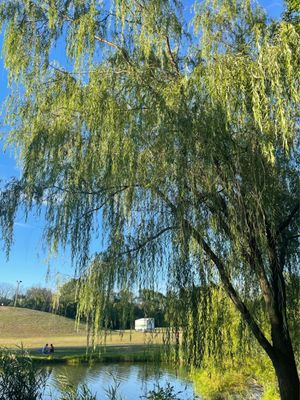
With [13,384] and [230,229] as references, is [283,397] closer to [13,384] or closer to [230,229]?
[230,229]

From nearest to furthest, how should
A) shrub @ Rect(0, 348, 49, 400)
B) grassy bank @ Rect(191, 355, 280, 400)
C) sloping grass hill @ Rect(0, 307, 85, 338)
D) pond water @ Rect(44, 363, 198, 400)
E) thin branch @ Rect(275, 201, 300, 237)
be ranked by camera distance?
thin branch @ Rect(275, 201, 300, 237)
shrub @ Rect(0, 348, 49, 400)
pond water @ Rect(44, 363, 198, 400)
grassy bank @ Rect(191, 355, 280, 400)
sloping grass hill @ Rect(0, 307, 85, 338)

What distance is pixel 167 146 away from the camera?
14.7 feet

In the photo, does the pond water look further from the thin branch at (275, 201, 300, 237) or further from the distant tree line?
the thin branch at (275, 201, 300, 237)

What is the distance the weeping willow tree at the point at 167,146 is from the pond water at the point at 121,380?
1.58m

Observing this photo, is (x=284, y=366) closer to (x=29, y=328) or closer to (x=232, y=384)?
(x=232, y=384)

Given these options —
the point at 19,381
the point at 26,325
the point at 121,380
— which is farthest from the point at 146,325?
the point at 26,325

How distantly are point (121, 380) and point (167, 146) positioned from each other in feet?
44.4

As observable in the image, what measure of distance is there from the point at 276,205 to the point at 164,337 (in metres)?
1.97

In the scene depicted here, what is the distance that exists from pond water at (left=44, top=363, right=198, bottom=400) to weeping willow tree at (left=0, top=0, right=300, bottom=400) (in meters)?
1.58

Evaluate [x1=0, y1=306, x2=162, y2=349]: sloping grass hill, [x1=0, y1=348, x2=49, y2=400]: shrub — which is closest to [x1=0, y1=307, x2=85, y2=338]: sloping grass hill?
[x1=0, y1=306, x2=162, y2=349]: sloping grass hill

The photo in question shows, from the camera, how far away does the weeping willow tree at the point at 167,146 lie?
14.7 ft

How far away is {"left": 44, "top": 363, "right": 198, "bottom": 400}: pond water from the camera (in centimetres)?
711

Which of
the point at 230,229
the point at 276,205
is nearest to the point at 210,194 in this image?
the point at 230,229

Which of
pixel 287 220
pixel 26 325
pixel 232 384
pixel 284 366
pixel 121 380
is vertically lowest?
pixel 121 380
